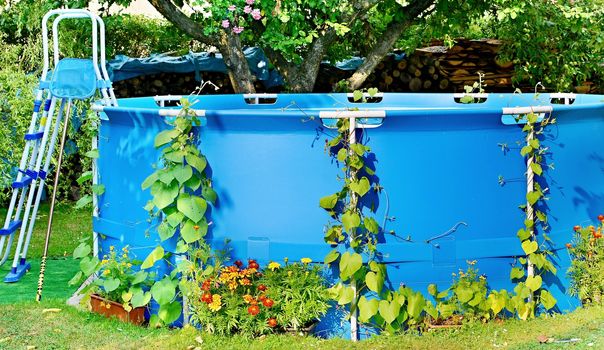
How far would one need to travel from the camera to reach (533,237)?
210 inches

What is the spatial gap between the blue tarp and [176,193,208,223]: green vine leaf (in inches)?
236

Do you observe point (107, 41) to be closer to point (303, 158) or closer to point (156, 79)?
point (156, 79)

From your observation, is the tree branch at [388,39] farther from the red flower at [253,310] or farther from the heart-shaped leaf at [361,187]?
the red flower at [253,310]

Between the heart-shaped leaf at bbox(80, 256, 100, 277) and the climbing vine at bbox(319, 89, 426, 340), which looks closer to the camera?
the climbing vine at bbox(319, 89, 426, 340)

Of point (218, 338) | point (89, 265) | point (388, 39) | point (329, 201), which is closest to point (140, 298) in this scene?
point (89, 265)

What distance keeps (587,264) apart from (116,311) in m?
2.80

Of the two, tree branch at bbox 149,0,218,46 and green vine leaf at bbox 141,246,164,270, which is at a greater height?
tree branch at bbox 149,0,218,46

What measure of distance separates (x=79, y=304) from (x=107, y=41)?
5.85m

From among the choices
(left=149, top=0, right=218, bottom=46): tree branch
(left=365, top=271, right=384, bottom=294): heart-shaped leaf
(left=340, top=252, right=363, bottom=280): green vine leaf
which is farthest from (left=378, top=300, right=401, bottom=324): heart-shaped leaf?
(left=149, top=0, right=218, bottom=46): tree branch

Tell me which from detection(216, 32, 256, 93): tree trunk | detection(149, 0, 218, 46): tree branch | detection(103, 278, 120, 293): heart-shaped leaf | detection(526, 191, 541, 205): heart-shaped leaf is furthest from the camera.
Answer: detection(216, 32, 256, 93): tree trunk

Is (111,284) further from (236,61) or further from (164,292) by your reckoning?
(236,61)

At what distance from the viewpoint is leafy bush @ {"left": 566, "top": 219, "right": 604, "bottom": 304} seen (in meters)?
5.49

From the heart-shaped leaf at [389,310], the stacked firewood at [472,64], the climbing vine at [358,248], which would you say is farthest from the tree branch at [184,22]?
the heart-shaped leaf at [389,310]

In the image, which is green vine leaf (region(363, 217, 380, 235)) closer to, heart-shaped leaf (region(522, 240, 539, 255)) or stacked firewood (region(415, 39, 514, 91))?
heart-shaped leaf (region(522, 240, 539, 255))
